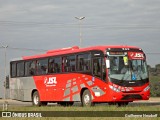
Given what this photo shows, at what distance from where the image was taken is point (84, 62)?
24.5m

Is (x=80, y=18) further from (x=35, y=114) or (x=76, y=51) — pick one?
(x=35, y=114)

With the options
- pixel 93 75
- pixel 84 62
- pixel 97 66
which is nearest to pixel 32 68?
pixel 84 62

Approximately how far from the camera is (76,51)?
2544cm

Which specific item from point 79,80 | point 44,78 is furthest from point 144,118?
point 44,78

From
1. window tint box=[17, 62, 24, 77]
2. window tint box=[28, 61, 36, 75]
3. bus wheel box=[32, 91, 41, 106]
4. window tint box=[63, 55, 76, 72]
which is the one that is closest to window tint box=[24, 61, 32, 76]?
window tint box=[28, 61, 36, 75]

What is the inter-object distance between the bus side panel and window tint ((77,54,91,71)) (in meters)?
6.03

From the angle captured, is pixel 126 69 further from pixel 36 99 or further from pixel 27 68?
pixel 27 68

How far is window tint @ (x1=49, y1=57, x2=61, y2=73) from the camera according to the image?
2688 centimetres

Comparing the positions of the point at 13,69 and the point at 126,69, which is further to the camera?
the point at 13,69

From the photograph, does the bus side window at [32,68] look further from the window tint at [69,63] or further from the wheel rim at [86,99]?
the wheel rim at [86,99]

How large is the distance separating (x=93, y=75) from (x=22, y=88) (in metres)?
8.79

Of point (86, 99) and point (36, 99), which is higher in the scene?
point (86, 99)

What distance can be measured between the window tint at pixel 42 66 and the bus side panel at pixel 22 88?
1.15 meters

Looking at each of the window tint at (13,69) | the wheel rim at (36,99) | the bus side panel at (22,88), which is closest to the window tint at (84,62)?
the wheel rim at (36,99)
